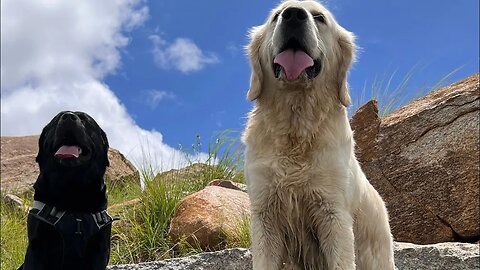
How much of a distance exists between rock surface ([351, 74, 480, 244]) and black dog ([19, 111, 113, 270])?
3.74 m

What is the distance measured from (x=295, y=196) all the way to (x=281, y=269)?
1.60 feet

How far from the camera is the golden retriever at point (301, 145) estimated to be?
3469mm

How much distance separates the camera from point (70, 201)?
3686mm

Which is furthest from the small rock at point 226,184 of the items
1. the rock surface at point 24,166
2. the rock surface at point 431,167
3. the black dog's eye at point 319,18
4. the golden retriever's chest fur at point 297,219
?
the black dog's eye at point 319,18

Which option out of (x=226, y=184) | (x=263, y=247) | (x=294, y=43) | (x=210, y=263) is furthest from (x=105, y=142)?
(x=226, y=184)

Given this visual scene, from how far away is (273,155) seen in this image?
140 inches

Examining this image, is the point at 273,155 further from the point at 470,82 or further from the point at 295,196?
the point at 470,82

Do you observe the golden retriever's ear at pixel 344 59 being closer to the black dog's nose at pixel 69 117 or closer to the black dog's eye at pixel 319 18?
the black dog's eye at pixel 319 18

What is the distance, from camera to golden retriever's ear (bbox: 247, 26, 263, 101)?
3689 mm

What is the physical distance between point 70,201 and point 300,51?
159 cm

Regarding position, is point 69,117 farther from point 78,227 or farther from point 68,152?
point 78,227

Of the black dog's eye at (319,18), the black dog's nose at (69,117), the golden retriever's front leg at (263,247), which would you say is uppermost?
the black dog's eye at (319,18)

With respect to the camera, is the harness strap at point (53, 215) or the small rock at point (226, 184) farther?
the small rock at point (226, 184)

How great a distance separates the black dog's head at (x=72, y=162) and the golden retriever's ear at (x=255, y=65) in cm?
96
